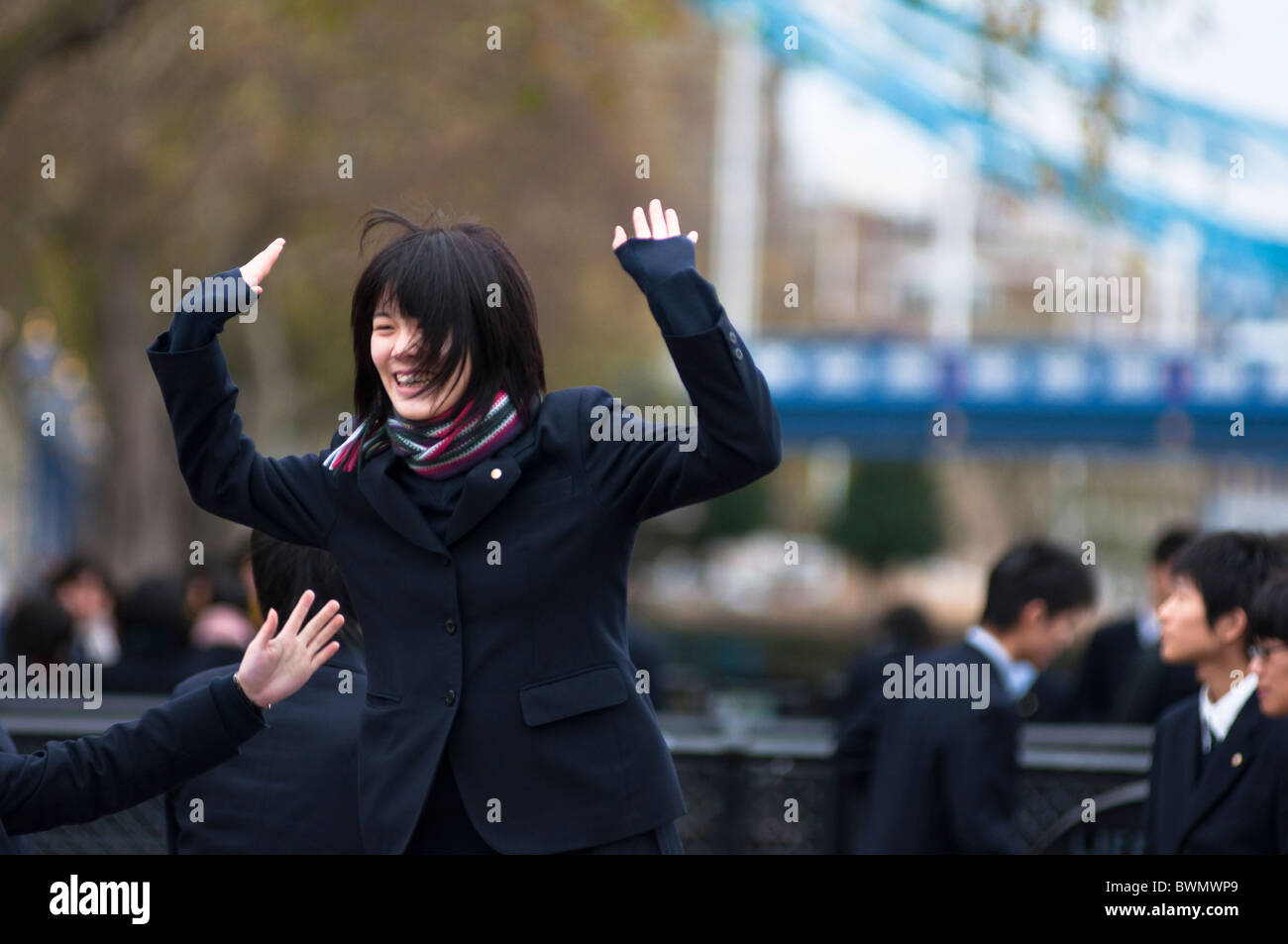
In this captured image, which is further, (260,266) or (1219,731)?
(1219,731)

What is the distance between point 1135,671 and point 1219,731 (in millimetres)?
4111

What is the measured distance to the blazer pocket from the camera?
2664 millimetres

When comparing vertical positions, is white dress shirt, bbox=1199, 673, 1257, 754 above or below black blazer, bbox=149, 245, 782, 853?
below

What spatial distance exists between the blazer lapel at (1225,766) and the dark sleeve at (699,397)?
1.75 meters

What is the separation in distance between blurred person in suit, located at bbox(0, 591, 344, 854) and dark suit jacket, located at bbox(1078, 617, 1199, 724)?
531 cm

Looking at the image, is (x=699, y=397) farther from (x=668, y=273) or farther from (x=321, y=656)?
(x=321, y=656)

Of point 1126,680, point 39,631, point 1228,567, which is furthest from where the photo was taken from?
point 1126,680

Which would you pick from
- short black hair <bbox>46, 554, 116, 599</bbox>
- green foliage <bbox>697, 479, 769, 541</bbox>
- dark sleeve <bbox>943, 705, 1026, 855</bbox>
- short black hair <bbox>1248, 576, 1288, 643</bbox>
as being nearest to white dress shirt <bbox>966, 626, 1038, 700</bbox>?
dark sleeve <bbox>943, 705, 1026, 855</bbox>

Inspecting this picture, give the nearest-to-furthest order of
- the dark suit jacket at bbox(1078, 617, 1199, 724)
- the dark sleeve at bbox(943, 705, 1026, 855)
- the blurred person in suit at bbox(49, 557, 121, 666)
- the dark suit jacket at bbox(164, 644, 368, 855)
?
the dark suit jacket at bbox(164, 644, 368, 855)
the dark sleeve at bbox(943, 705, 1026, 855)
the dark suit jacket at bbox(1078, 617, 1199, 724)
the blurred person in suit at bbox(49, 557, 121, 666)

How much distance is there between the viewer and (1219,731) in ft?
13.4

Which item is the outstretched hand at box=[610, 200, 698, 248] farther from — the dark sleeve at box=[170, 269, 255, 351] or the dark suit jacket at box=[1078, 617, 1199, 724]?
the dark suit jacket at box=[1078, 617, 1199, 724]

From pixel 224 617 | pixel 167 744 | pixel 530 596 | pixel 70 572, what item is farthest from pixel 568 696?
pixel 70 572
